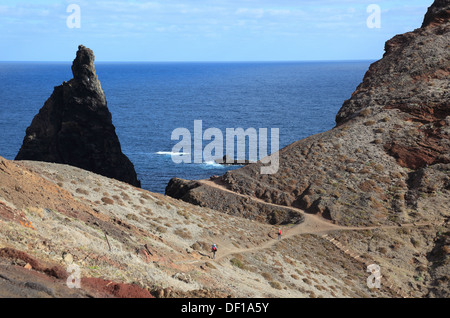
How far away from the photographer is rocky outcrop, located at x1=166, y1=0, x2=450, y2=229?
54.4m

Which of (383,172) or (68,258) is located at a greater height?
(68,258)

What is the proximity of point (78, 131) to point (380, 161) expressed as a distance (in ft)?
158

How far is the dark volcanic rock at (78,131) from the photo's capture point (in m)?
80.1

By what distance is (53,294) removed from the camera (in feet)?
64.6

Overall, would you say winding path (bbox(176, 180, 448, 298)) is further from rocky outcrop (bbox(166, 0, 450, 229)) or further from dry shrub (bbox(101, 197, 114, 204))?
dry shrub (bbox(101, 197, 114, 204))

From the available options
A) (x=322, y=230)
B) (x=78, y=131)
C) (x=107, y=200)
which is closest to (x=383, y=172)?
(x=322, y=230)

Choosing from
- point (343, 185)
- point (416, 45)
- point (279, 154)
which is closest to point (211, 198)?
point (279, 154)

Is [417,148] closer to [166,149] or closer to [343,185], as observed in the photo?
[343,185]

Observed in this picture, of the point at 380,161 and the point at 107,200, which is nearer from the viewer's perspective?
the point at 107,200

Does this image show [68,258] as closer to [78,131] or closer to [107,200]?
[107,200]

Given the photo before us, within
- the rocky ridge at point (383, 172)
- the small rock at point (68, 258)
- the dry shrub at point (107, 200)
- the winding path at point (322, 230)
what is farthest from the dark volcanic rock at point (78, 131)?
the small rock at point (68, 258)

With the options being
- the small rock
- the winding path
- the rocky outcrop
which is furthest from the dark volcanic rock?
the small rock

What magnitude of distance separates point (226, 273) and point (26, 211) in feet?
46.0

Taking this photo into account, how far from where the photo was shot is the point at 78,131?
264ft
